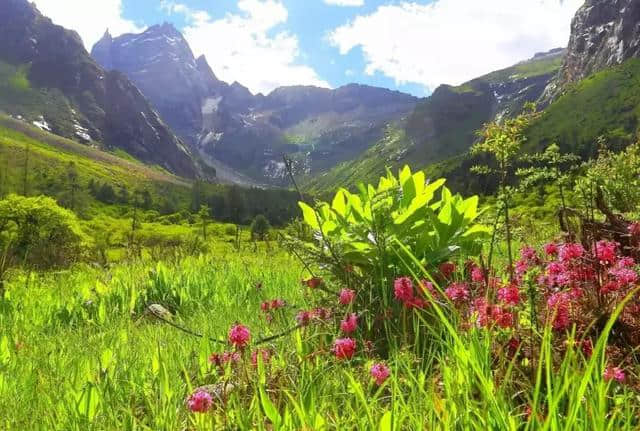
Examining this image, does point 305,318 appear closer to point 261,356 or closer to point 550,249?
point 261,356

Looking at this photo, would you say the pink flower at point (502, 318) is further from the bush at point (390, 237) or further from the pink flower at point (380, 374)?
the bush at point (390, 237)

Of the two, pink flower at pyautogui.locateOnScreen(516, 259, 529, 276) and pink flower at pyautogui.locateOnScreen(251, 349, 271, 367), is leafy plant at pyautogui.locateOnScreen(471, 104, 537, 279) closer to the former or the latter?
pink flower at pyautogui.locateOnScreen(516, 259, 529, 276)

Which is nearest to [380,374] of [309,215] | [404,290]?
[404,290]

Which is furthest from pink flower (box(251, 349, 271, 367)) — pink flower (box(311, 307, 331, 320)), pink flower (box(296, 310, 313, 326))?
pink flower (box(311, 307, 331, 320))

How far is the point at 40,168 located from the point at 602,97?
18056 centimetres

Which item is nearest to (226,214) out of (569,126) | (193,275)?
(569,126)

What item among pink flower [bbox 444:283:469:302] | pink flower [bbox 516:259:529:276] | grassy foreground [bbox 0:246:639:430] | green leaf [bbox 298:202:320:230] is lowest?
grassy foreground [bbox 0:246:639:430]

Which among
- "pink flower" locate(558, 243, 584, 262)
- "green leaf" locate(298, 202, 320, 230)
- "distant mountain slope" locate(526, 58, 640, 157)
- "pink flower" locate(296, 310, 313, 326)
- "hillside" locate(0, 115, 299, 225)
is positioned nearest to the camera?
"pink flower" locate(558, 243, 584, 262)

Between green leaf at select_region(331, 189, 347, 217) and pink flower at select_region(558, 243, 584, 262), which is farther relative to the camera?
green leaf at select_region(331, 189, 347, 217)

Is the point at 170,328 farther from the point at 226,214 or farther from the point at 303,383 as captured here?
the point at 226,214

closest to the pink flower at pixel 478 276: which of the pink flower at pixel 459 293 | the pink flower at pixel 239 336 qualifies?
the pink flower at pixel 459 293

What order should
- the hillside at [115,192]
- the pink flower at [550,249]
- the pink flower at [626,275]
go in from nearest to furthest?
1. the pink flower at [626,275]
2. the pink flower at [550,249]
3. the hillside at [115,192]

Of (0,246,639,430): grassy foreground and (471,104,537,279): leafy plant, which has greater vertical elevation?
(471,104,537,279): leafy plant

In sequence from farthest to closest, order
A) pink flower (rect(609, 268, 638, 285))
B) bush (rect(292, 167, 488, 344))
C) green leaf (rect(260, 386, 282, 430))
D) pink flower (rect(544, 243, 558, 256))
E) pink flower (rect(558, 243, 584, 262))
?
bush (rect(292, 167, 488, 344))
pink flower (rect(544, 243, 558, 256))
pink flower (rect(558, 243, 584, 262))
pink flower (rect(609, 268, 638, 285))
green leaf (rect(260, 386, 282, 430))
